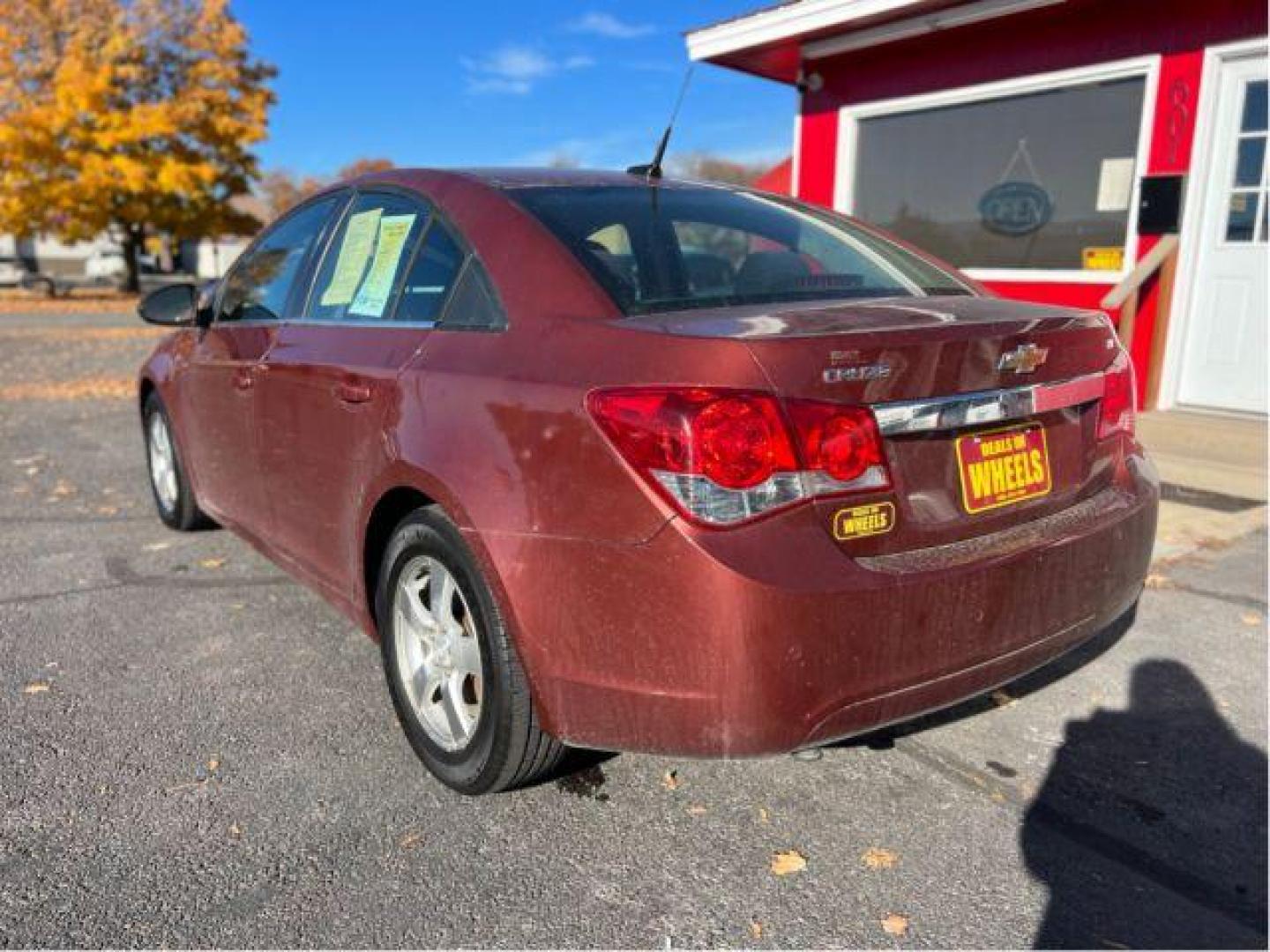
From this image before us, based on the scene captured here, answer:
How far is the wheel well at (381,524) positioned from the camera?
8.32 feet

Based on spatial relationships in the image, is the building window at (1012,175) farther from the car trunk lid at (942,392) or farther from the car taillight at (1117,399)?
the car trunk lid at (942,392)

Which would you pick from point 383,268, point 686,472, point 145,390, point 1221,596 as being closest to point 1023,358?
point 686,472

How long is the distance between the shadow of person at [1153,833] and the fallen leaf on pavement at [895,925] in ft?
0.90

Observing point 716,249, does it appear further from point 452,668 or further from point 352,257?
point 452,668

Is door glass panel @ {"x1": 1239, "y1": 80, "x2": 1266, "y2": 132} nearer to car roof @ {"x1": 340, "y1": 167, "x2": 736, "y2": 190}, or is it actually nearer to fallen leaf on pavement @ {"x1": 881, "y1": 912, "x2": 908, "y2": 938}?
car roof @ {"x1": 340, "y1": 167, "x2": 736, "y2": 190}

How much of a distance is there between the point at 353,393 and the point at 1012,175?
6889mm

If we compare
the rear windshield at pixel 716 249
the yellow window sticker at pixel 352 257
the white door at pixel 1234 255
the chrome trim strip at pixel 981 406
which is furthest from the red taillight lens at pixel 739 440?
the white door at pixel 1234 255

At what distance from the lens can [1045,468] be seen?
7.63 ft

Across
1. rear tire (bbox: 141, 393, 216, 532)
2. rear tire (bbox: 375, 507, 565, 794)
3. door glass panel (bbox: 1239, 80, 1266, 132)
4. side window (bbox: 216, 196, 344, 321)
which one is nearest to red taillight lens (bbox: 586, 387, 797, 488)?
rear tire (bbox: 375, 507, 565, 794)

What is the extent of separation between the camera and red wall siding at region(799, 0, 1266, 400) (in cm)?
659

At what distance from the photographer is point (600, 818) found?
96.2 inches

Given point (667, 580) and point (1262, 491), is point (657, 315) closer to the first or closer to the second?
Answer: point (667, 580)

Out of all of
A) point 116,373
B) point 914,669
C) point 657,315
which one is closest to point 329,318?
point 657,315

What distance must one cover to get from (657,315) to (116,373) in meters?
11.9
